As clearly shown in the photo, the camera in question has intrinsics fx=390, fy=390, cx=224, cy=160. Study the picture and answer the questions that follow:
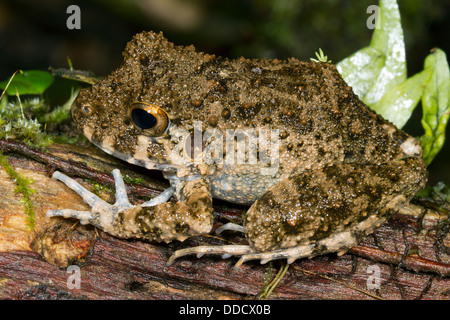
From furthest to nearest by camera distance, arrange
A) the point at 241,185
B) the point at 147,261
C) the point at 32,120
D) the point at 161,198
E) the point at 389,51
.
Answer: the point at 389,51 → the point at 32,120 → the point at 161,198 → the point at 241,185 → the point at 147,261

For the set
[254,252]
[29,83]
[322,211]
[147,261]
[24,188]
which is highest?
[29,83]

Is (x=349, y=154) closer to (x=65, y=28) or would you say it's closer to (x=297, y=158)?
(x=297, y=158)

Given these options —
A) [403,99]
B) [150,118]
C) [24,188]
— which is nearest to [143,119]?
[150,118]

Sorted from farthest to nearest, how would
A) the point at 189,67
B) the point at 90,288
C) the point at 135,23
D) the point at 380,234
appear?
1. the point at 135,23
2. the point at 380,234
3. the point at 189,67
4. the point at 90,288

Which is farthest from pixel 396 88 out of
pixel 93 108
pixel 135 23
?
pixel 135 23

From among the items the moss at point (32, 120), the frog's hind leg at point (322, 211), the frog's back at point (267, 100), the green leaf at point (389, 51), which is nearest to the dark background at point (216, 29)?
→ the green leaf at point (389, 51)

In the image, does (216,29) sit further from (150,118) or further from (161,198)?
(161,198)
